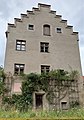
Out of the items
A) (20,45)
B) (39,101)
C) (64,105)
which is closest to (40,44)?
(20,45)

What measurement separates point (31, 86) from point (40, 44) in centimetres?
665

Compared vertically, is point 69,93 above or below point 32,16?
below

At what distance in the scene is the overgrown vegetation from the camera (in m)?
20.1

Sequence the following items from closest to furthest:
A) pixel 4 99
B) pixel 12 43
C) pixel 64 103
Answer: pixel 4 99 < pixel 64 103 < pixel 12 43

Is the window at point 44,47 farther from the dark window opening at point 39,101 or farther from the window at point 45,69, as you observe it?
the dark window opening at point 39,101

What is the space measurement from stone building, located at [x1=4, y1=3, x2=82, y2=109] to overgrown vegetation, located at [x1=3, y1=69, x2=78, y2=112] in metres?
1.97

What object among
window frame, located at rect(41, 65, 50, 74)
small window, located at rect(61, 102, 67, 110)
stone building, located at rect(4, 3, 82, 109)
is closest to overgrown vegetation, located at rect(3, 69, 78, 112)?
small window, located at rect(61, 102, 67, 110)

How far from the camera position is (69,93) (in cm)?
2206

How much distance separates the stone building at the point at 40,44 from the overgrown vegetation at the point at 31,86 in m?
1.97

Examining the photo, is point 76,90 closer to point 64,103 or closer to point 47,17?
point 64,103

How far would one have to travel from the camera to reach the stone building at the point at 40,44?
23.7m

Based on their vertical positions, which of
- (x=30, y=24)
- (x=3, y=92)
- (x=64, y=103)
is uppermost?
(x=30, y=24)

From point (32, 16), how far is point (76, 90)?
11444mm

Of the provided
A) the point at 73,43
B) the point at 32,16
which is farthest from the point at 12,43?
the point at 73,43
